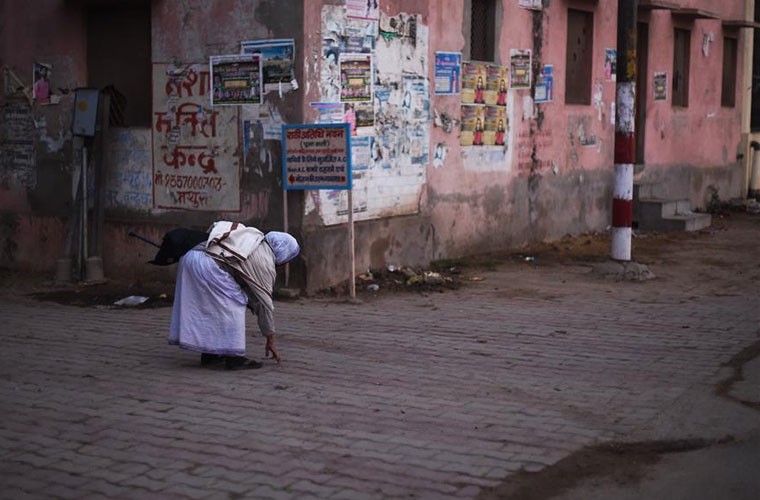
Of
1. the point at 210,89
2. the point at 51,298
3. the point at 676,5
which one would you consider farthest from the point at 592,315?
the point at 676,5

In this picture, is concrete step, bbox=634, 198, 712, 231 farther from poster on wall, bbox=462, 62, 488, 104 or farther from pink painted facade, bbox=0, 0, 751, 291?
poster on wall, bbox=462, 62, 488, 104

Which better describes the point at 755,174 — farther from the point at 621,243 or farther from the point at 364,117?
the point at 364,117

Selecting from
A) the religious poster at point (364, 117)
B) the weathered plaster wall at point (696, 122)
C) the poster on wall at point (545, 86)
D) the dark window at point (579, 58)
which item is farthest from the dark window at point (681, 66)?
the religious poster at point (364, 117)

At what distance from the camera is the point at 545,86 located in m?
15.1

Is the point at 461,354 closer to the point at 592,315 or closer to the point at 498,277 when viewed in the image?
the point at 592,315

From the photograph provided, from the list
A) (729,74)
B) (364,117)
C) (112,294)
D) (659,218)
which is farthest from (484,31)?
(729,74)

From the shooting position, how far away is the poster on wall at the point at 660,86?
18.5m

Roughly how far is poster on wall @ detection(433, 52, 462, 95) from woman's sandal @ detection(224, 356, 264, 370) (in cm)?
588

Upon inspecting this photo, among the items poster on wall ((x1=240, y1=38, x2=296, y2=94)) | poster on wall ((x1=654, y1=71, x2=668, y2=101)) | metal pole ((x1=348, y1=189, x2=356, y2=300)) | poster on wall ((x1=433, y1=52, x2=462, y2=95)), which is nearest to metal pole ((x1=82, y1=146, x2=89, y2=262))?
poster on wall ((x1=240, y1=38, x2=296, y2=94))

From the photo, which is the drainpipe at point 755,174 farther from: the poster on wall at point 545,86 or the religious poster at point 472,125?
the religious poster at point 472,125

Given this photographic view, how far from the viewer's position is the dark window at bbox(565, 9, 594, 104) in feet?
52.6

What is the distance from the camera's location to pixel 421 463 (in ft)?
18.4

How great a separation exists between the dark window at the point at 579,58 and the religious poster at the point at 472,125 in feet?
8.96

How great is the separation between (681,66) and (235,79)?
458 inches
